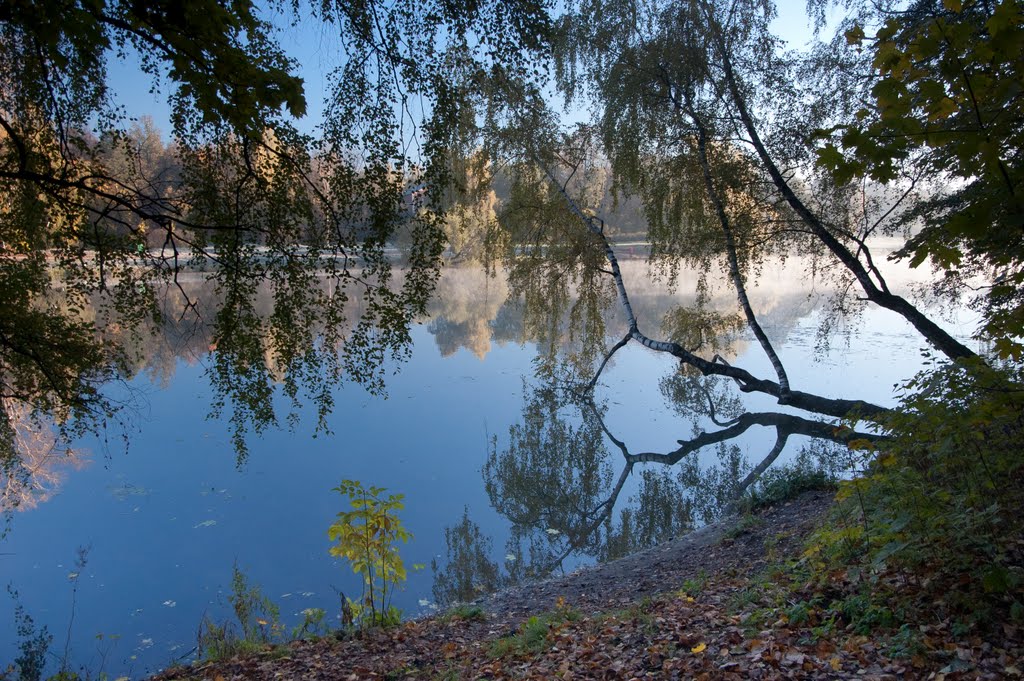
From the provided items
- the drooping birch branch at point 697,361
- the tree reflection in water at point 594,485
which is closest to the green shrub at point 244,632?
the tree reflection in water at point 594,485

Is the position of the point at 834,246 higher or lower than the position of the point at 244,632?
higher

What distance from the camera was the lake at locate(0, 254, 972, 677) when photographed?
23.3 feet

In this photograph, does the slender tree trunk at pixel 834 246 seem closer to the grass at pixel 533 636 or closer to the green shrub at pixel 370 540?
the grass at pixel 533 636

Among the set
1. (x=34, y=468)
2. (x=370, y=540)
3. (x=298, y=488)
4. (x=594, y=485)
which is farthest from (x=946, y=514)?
(x=34, y=468)

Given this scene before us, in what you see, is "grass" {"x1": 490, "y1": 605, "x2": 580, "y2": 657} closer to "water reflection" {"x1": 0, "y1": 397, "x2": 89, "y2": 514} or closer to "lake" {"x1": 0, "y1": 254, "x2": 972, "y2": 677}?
"lake" {"x1": 0, "y1": 254, "x2": 972, "y2": 677}

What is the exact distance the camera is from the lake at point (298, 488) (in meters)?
7.10

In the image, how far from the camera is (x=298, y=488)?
10.1 m

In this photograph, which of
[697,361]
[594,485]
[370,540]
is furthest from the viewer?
[697,361]

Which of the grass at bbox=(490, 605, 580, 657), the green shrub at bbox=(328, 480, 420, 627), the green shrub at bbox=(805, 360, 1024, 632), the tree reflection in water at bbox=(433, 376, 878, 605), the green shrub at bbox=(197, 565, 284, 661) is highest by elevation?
the green shrub at bbox=(805, 360, 1024, 632)

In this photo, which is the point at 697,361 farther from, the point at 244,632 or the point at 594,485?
the point at 244,632

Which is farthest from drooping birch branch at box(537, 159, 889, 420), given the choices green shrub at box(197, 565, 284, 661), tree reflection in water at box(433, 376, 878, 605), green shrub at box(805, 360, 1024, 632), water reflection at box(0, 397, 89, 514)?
water reflection at box(0, 397, 89, 514)

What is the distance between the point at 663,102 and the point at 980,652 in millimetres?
9722

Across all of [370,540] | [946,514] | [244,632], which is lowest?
[244,632]

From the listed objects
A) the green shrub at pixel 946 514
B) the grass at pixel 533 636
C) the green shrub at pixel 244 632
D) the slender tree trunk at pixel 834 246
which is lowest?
the green shrub at pixel 244 632
